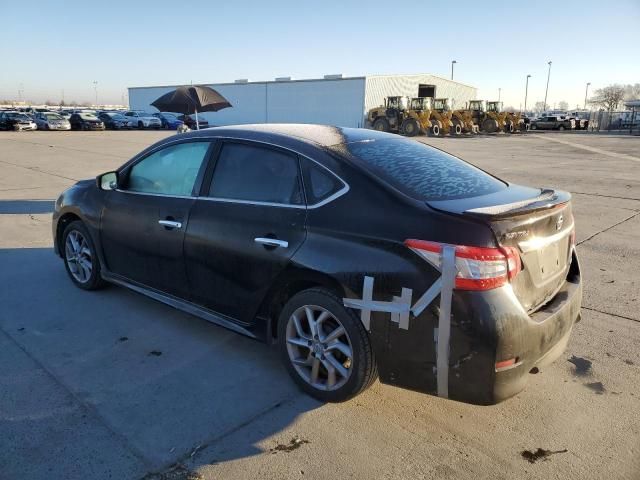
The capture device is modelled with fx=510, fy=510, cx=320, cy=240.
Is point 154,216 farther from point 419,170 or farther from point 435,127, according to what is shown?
point 435,127

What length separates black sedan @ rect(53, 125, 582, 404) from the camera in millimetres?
2477

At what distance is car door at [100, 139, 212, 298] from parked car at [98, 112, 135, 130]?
40167mm

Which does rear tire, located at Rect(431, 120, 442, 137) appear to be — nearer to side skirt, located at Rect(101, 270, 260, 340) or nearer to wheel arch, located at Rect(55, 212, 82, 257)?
wheel arch, located at Rect(55, 212, 82, 257)

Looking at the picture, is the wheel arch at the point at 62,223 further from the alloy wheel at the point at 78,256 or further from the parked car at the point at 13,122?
the parked car at the point at 13,122

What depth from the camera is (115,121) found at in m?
40.7

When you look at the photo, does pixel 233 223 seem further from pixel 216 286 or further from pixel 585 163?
pixel 585 163

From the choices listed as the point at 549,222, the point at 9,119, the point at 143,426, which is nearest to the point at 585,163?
the point at 549,222

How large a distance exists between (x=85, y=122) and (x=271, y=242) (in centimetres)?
3853

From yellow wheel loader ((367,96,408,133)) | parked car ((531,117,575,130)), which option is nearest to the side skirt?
yellow wheel loader ((367,96,408,133))

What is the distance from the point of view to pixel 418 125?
34.5m

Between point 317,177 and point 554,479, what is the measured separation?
1978 millimetres

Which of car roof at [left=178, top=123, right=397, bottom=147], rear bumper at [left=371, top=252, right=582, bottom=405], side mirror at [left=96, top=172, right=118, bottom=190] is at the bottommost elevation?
rear bumper at [left=371, top=252, right=582, bottom=405]

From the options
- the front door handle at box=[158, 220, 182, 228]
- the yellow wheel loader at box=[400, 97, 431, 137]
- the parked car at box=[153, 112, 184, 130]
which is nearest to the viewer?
the front door handle at box=[158, 220, 182, 228]

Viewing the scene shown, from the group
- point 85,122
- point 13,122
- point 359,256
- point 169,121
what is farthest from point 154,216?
point 169,121
